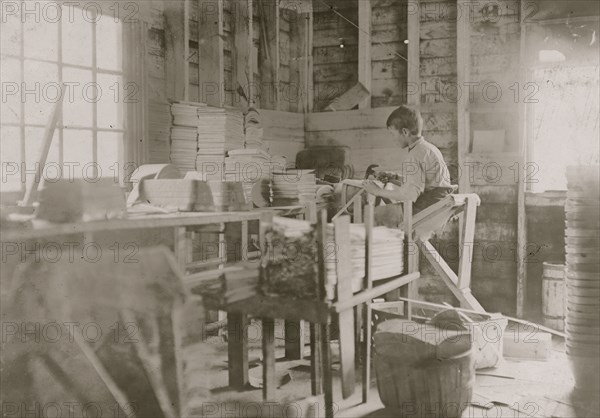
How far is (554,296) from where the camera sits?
20.8 feet

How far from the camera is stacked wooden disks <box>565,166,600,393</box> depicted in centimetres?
464

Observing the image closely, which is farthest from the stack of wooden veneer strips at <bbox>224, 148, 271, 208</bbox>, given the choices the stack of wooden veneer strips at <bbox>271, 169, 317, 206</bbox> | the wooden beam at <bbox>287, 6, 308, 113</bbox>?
the wooden beam at <bbox>287, 6, 308, 113</bbox>

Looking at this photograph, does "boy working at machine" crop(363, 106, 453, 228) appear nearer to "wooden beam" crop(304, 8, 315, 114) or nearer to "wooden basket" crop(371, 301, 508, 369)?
"wooden basket" crop(371, 301, 508, 369)

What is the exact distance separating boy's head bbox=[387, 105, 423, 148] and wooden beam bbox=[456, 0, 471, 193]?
4.93ft

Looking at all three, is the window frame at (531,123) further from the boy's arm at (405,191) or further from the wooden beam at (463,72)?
the boy's arm at (405,191)

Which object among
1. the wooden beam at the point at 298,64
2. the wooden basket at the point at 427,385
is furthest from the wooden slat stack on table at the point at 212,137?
the wooden basket at the point at 427,385

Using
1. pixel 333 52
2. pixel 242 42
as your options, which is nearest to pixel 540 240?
pixel 333 52

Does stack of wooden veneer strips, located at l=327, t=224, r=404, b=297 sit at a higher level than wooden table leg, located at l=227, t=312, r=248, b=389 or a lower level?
higher

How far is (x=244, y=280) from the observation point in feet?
12.0

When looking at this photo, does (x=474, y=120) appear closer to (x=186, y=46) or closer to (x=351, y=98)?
(x=351, y=98)

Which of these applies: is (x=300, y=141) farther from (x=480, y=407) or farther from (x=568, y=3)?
(x=480, y=407)

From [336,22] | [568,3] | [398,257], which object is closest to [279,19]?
[336,22]

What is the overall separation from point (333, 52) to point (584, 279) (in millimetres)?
4214

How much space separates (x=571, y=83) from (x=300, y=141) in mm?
3072
